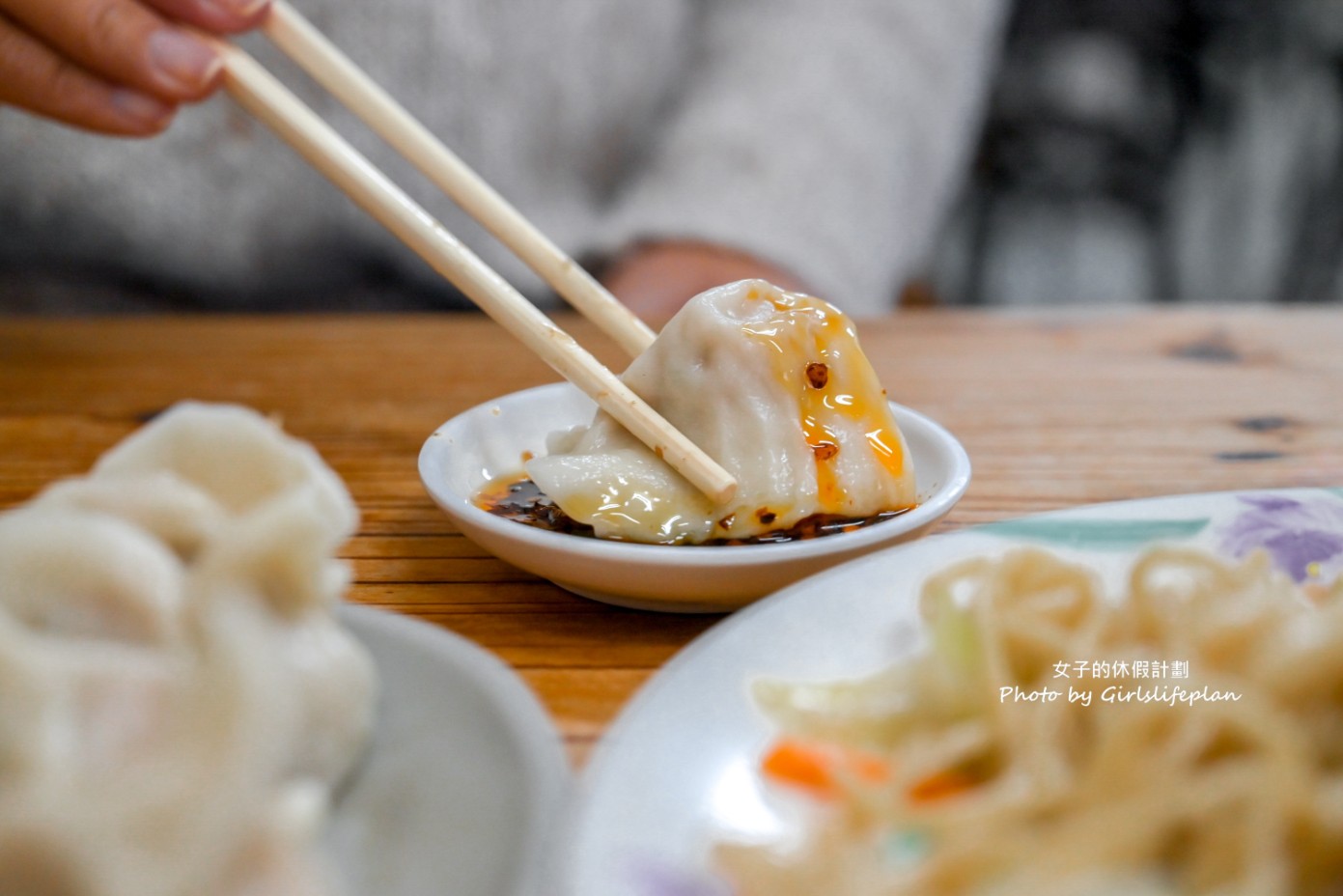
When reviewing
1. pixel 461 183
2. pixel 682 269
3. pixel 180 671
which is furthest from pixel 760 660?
pixel 682 269

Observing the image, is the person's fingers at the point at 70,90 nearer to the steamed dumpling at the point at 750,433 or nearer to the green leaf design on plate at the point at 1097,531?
the steamed dumpling at the point at 750,433

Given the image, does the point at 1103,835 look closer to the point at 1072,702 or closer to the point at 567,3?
the point at 1072,702

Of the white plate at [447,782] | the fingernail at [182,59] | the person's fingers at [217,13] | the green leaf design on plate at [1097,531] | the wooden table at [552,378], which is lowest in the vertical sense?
the wooden table at [552,378]

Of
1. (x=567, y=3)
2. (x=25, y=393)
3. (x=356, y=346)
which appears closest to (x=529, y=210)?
(x=567, y=3)

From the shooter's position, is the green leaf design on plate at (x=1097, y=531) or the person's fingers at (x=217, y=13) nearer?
the green leaf design on plate at (x=1097, y=531)

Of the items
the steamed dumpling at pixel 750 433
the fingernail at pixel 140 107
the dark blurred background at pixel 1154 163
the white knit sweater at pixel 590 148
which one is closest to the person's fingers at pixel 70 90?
the fingernail at pixel 140 107
